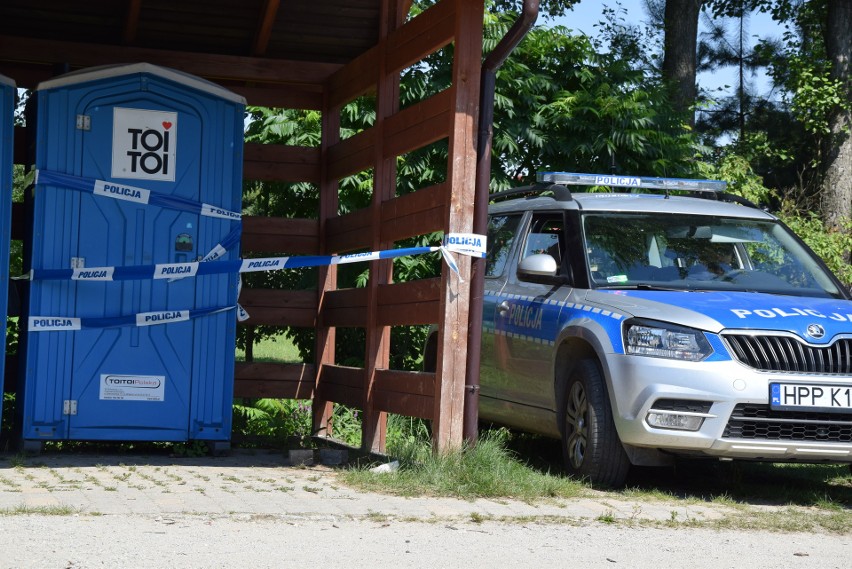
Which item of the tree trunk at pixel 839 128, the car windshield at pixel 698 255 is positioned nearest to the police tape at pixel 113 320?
the car windshield at pixel 698 255

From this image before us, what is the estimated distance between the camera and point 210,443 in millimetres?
9336

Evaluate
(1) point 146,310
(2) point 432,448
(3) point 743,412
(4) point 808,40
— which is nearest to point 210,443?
(1) point 146,310

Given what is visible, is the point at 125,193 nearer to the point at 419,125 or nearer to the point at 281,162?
the point at 419,125

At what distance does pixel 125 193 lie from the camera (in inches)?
353

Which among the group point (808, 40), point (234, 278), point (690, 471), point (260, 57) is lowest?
point (690, 471)

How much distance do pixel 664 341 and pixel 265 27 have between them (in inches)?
182

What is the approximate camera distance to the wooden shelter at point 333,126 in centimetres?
803

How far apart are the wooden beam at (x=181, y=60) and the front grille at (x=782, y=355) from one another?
4842 millimetres

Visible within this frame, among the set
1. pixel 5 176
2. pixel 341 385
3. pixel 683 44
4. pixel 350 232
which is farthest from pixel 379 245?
pixel 683 44

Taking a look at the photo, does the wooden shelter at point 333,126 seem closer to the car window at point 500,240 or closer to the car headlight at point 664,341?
the car window at point 500,240

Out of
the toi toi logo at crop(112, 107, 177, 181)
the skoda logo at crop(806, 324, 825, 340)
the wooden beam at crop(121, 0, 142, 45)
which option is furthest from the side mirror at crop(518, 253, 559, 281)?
the wooden beam at crop(121, 0, 142, 45)

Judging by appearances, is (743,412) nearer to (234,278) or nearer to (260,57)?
(234,278)

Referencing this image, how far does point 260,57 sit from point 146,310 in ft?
9.06

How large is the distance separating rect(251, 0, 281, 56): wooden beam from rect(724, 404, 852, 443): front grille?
4921 millimetres
